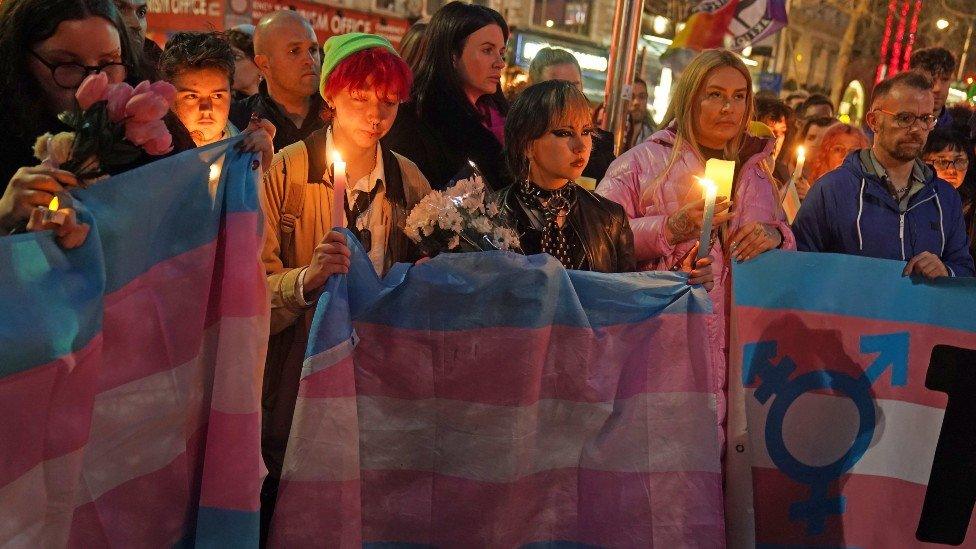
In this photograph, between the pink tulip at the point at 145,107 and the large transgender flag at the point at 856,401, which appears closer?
the pink tulip at the point at 145,107

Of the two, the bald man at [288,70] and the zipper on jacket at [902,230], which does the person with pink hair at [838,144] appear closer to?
the zipper on jacket at [902,230]

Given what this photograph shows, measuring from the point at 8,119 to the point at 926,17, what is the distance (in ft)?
122

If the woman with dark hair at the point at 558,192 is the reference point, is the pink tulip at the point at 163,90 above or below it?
above

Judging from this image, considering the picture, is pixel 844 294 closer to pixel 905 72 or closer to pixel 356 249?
pixel 905 72

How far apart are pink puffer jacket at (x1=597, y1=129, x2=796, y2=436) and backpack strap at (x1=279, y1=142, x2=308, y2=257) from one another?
1.29 meters

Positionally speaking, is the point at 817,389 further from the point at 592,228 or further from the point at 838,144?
the point at 838,144

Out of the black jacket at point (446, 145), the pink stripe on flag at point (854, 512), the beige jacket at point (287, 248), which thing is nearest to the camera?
the beige jacket at point (287, 248)

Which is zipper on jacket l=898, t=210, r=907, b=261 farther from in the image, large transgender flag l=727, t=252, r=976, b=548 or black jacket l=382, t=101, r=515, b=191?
black jacket l=382, t=101, r=515, b=191

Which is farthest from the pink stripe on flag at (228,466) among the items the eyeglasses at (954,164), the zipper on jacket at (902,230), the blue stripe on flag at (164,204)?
the eyeglasses at (954,164)

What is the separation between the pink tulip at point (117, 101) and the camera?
2021mm

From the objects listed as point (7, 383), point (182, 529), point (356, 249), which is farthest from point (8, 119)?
point (182, 529)

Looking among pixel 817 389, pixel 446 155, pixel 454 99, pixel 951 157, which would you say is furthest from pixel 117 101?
pixel 951 157

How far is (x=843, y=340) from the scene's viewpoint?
10.8 ft

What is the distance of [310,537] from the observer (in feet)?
8.32
